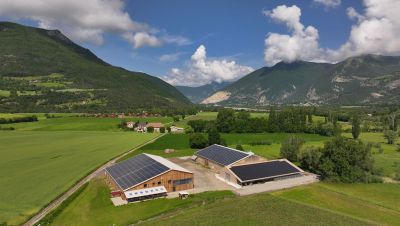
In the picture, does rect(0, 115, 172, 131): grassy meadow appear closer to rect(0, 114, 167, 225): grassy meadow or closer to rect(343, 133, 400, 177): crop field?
rect(0, 114, 167, 225): grassy meadow

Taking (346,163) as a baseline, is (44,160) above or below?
below

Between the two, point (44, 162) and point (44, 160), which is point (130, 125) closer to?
point (44, 160)

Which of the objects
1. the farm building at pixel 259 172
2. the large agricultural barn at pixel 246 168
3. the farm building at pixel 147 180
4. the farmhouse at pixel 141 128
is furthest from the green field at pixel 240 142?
the farmhouse at pixel 141 128

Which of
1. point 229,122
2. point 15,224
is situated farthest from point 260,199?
point 229,122

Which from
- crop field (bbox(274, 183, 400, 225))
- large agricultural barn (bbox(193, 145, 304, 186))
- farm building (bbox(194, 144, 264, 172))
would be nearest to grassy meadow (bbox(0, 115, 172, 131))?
farm building (bbox(194, 144, 264, 172))

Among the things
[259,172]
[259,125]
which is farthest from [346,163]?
[259,125]
